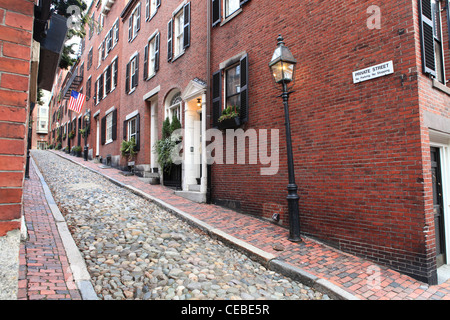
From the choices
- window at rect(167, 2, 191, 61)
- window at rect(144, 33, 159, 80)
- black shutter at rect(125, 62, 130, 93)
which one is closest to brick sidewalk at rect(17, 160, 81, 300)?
window at rect(167, 2, 191, 61)

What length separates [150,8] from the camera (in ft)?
42.3

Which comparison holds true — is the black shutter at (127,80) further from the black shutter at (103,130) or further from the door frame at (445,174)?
the door frame at (445,174)

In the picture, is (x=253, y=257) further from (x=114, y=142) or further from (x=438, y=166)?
(x=114, y=142)

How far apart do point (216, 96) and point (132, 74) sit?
28.2 feet

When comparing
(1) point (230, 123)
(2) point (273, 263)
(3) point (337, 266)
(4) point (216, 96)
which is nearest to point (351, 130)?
(3) point (337, 266)

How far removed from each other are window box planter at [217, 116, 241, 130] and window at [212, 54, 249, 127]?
0.46 ft

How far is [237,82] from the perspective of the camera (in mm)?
7379

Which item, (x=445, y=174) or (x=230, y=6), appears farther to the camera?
(x=230, y=6)

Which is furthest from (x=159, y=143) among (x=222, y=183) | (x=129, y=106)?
(x=129, y=106)

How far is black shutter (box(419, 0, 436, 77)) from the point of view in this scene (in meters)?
4.07

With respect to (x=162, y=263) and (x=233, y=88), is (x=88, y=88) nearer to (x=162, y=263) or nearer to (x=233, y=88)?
(x=233, y=88)

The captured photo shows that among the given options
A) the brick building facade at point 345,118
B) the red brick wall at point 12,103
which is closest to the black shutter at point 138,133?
the brick building facade at point 345,118

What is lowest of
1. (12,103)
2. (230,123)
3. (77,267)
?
(77,267)

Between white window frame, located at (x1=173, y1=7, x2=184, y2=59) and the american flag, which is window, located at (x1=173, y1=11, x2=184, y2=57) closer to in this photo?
white window frame, located at (x1=173, y1=7, x2=184, y2=59)
